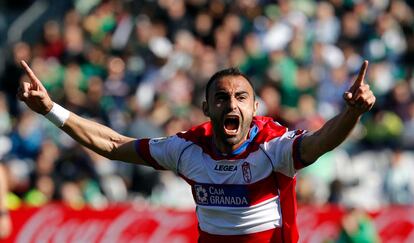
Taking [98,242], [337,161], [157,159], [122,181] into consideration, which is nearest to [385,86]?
[337,161]

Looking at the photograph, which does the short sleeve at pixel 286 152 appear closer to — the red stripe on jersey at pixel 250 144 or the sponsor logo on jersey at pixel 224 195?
the red stripe on jersey at pixel 250 144

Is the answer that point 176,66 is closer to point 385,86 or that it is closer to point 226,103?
point 385,86

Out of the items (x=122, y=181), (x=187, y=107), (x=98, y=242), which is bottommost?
(x=98, y=242)

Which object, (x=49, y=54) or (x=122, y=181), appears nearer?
(x=122, y=181)

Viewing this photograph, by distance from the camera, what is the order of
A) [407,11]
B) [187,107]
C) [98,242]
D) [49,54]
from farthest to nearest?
[407,11] → [49,54] → [187,107] → [98,242]

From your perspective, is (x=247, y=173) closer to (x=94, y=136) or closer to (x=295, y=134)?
(x=295, y=134)

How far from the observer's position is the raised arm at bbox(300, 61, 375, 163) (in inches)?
271

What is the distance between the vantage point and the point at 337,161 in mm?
16625

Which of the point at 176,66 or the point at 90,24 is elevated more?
the point at 90,24

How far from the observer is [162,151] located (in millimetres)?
7988

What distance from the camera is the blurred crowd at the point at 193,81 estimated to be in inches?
621

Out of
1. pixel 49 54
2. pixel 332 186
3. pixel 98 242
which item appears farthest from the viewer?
pixel 49 54

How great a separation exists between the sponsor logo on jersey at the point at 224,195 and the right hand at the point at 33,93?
47.0 inches

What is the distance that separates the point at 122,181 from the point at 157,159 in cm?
798
